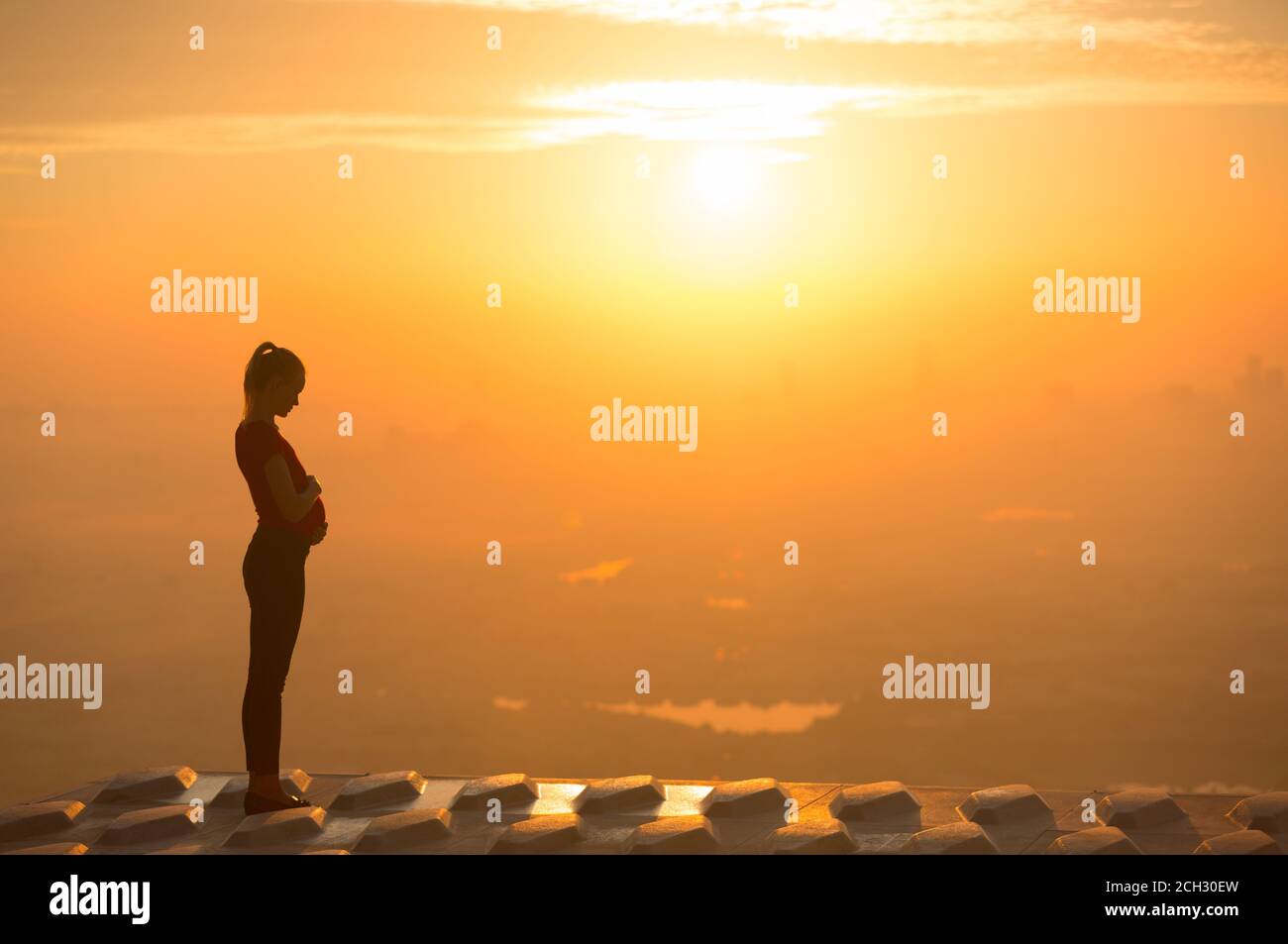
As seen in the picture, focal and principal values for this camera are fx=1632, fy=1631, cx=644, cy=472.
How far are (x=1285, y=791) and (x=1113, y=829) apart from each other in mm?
1321

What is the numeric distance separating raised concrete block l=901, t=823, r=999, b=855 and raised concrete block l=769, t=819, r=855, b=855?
314 millimetres

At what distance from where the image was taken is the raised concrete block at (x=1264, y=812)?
8445 millimetres

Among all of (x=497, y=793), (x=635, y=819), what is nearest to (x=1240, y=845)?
(x=635, y=819)

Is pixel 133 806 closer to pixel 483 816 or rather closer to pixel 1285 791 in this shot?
pixel 483 816

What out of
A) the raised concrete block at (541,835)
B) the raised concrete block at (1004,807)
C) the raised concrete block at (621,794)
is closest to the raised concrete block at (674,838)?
the raised concrete block at (541,835)

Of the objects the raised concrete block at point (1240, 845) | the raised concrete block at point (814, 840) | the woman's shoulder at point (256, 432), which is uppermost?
the woman's shoulder at point (256, 432)

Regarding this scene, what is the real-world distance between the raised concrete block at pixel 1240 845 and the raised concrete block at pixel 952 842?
1003 millimetres

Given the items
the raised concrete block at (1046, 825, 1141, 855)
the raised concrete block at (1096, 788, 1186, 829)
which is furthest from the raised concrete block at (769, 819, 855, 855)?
the raised concrete block at (1096, 788, 1186, 829)

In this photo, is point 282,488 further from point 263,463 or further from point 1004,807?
point 1004,807

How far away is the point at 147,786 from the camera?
10148mm

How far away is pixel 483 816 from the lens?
9.27m

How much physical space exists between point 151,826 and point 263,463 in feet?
7.16

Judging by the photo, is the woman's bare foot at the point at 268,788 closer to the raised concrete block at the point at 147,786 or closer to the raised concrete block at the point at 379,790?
the raised concrete block at the point at 379,790

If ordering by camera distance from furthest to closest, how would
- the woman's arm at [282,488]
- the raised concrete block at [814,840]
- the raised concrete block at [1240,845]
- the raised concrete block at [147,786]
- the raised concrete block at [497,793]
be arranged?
the raised concrete block at [147,786] → the raised concrete block at [497,793] → the woman's arm at [282,488] → the raised concrete block at [814,840] → the raised concrete block at [1240,845]
